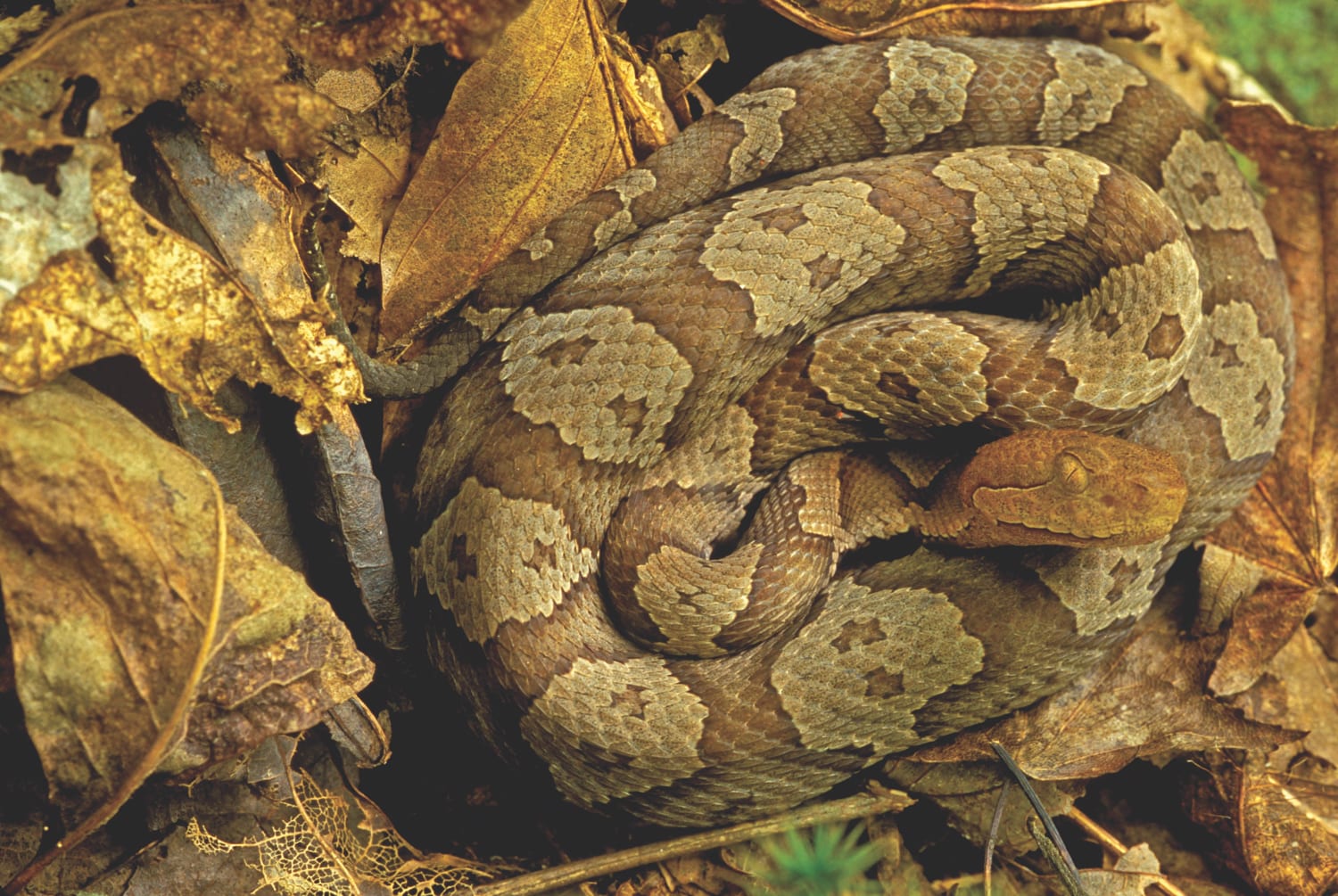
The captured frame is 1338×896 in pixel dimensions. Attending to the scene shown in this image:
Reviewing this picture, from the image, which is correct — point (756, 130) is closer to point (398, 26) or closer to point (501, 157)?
point (501, 157)

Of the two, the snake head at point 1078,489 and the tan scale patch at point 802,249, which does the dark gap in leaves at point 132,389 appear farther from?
the snake head at point 1078,489

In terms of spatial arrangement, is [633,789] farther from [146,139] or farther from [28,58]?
[28,58]

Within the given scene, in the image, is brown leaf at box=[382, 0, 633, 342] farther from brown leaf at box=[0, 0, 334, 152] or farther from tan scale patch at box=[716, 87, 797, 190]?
brown leaf at box=[0, 0, 334, 152]

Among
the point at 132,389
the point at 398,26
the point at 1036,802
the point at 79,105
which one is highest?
the point at 398,26

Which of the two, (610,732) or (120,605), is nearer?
(120,605)

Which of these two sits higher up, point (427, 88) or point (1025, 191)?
point (427, 88)

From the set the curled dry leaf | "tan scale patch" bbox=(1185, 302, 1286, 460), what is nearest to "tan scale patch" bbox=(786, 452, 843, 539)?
"tan scale patch" bbox=(1185, 302, 1286, 460)

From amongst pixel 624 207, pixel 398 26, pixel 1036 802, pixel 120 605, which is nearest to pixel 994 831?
pixel 1036 802
